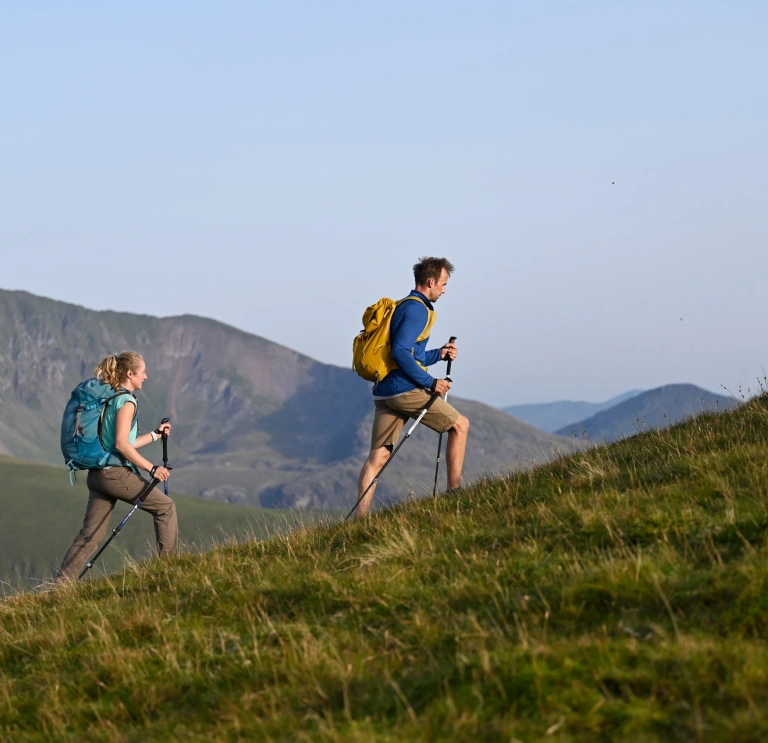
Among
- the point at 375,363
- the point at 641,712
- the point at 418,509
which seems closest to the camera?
the point at 641,712

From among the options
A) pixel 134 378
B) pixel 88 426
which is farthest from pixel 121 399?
pixel 88 426

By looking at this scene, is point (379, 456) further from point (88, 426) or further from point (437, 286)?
point (88, 426)

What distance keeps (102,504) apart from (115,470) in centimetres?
47

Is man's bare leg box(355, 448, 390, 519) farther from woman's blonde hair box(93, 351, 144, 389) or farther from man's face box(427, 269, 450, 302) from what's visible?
woman's blonde hair box(93, 351, 144, 389)

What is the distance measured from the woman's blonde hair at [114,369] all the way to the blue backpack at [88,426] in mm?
83

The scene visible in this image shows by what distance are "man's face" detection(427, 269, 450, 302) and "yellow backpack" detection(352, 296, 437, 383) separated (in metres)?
0.18

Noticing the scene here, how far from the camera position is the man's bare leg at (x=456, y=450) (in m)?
12.6

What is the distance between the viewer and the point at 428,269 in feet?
40.1

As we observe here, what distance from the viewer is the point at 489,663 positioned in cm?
578

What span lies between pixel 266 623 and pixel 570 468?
5.21 metres

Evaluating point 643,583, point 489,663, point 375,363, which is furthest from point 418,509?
point 489,663

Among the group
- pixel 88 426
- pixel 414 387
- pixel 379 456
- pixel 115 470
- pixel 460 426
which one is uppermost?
pixel 414 387

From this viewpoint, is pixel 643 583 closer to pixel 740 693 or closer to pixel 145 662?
pixel 740 693

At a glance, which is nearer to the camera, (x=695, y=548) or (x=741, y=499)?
(x=695, y=548)
